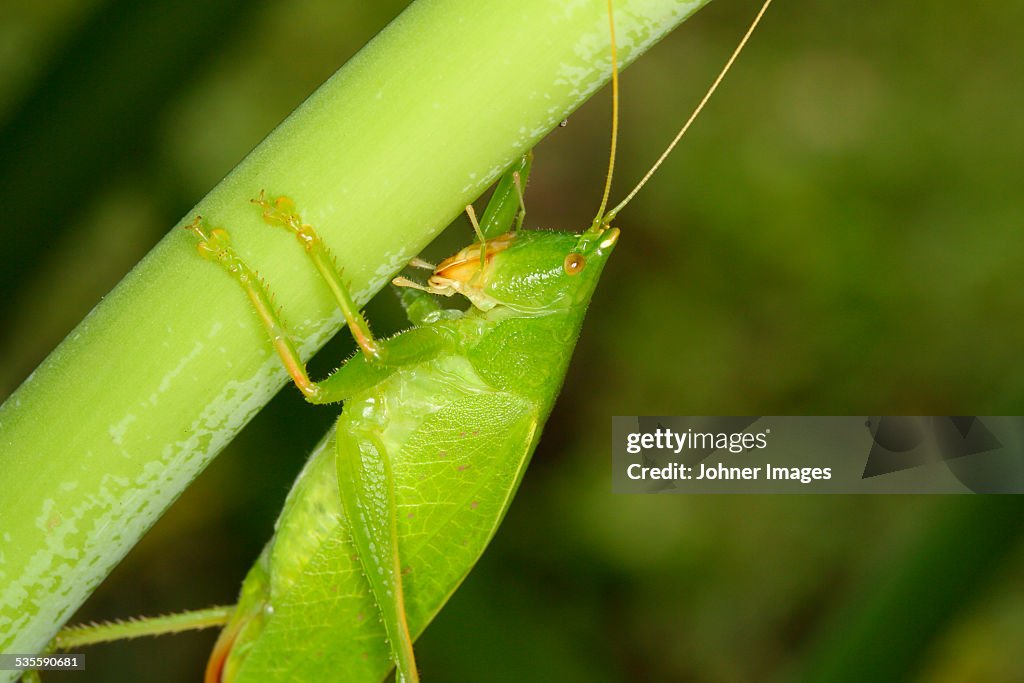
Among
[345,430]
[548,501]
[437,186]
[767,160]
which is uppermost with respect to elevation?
[767,160]

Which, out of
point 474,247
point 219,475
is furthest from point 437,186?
point 219,475

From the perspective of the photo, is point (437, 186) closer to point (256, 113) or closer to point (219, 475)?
point (219, 475)

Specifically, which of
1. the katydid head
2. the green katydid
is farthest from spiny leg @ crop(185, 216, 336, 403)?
the katydid head

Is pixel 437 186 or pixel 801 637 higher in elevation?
pixel 801 637

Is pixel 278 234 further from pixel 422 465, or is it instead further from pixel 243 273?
pixel 422 465

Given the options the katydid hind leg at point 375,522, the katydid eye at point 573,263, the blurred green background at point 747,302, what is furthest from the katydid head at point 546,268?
the blurred green background at point 747,302

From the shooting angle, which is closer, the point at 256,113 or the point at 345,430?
the point at 345,430

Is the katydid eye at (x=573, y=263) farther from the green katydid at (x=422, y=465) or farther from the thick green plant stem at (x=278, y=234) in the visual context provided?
the thick green plant stem at (x=278, y=234)
